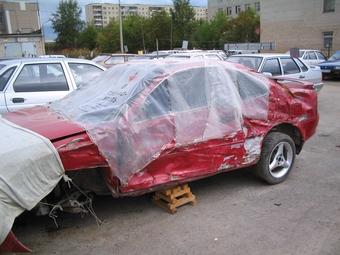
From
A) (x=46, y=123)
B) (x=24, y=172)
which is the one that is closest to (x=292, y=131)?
(x=46, y=123)

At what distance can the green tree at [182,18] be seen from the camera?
43.2m

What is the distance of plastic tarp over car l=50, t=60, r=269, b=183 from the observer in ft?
10.7

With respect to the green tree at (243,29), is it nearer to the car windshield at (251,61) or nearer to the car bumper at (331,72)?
the car bumper at (331,72)

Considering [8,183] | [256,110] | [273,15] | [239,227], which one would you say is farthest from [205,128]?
[273,15]

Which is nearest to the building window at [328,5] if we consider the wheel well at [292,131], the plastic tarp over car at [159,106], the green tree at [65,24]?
the wheel well at [292,131]

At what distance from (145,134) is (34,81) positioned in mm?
3686

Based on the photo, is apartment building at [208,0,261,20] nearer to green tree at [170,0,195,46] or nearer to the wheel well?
green tree at [170,0,195,46]

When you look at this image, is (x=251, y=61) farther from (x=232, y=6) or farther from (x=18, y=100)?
(x=232, y=6)

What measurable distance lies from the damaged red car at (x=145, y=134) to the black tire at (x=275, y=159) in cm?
1

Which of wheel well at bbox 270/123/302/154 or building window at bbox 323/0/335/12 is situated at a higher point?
building window at bbox 323/0/335/12

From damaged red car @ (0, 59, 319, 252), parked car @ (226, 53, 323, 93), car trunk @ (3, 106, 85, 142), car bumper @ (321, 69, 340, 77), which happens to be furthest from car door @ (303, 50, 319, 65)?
car trunk @ (3, 106, 85, 142)

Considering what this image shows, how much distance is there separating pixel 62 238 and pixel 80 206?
39 cm

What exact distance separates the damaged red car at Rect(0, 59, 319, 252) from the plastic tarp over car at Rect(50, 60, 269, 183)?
11 millimetres

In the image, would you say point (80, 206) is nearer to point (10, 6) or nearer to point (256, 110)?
point (256, 110)
